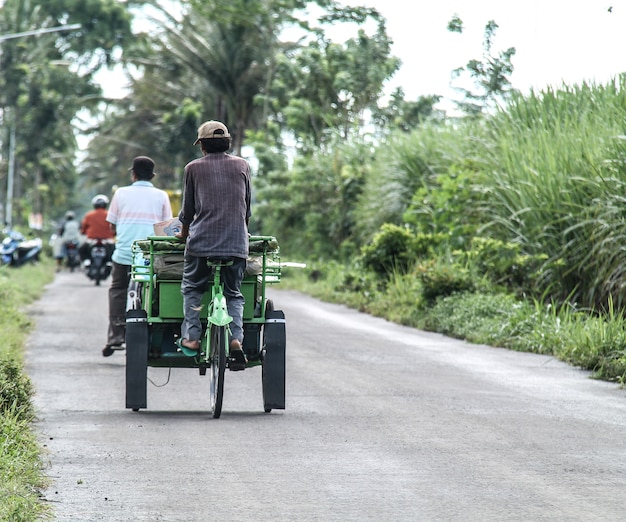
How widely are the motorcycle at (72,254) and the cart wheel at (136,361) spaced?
28.5m

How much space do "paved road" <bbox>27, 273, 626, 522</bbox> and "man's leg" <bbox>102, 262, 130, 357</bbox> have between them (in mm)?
267

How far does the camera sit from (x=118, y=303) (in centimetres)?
1261

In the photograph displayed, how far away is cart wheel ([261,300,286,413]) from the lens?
29.6 feet

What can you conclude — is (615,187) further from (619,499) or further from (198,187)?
(619,499)

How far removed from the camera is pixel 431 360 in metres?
13.1

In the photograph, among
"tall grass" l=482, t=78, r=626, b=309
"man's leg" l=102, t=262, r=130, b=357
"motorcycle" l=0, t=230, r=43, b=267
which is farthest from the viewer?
"motorcycle" l=0, t=230, r=43, b=267

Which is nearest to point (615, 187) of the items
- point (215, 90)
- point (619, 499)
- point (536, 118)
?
point (536, 118)

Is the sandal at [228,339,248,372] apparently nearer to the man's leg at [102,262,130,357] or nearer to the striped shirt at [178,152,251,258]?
the striped shirt at [178,152,251,258]

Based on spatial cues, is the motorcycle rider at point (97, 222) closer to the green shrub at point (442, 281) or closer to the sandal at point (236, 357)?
the green shrub at point (442, 281)

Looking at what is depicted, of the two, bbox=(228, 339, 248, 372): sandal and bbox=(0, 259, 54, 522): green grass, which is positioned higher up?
bbox=(228, 339, 248, 372): sandal

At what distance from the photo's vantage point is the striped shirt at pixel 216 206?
8.72 meters

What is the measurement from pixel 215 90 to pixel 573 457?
1545 inches

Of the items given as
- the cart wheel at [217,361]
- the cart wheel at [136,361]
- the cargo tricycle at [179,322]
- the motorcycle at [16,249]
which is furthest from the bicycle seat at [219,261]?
the motorcycle at [16,249]

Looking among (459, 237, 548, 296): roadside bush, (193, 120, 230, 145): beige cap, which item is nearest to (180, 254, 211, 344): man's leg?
(193, 120, 230, 145): beige cap
